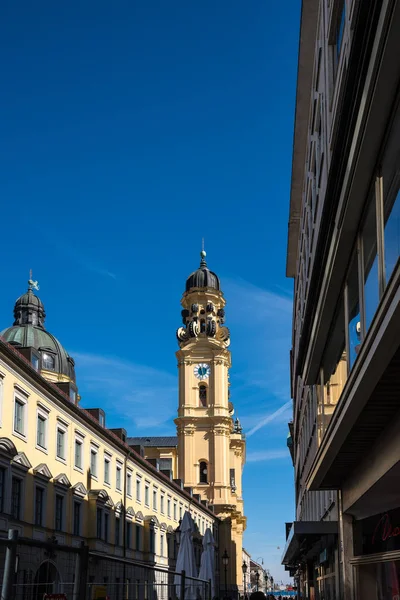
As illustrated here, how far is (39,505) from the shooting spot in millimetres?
30219

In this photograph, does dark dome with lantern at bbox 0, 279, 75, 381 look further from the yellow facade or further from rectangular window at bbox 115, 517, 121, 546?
rectangular window at bbox 115, 517, 121, 546

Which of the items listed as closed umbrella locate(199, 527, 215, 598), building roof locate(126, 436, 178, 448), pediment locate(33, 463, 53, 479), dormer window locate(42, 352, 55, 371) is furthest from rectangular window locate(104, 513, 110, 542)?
building roof locate(126, 436, 178, 448)

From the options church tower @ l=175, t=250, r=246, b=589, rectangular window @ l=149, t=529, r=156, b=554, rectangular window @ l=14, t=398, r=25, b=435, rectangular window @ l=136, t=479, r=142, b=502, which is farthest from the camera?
church tower @ l=175, t=250, r=246, b=589

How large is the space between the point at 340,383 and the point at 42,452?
73.3ft

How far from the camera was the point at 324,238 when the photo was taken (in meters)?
9.56

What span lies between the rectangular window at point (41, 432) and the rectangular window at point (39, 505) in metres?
1.64

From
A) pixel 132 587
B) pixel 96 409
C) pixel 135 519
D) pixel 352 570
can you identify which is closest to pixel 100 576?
pixel 132 587

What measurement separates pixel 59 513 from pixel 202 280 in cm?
6600

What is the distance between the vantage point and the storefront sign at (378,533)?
9593 millimetres

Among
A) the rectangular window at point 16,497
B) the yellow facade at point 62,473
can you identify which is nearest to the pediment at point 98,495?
the yellow facade at point 62,473

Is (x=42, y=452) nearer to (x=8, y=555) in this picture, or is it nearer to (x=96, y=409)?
(x=96, y=409)

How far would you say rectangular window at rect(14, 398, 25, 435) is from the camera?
28.6 metres

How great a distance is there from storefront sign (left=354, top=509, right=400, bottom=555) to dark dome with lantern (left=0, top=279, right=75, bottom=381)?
2209 inches

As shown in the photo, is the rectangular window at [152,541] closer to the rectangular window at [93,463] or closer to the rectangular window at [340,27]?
the rectangular window at [93,463]
